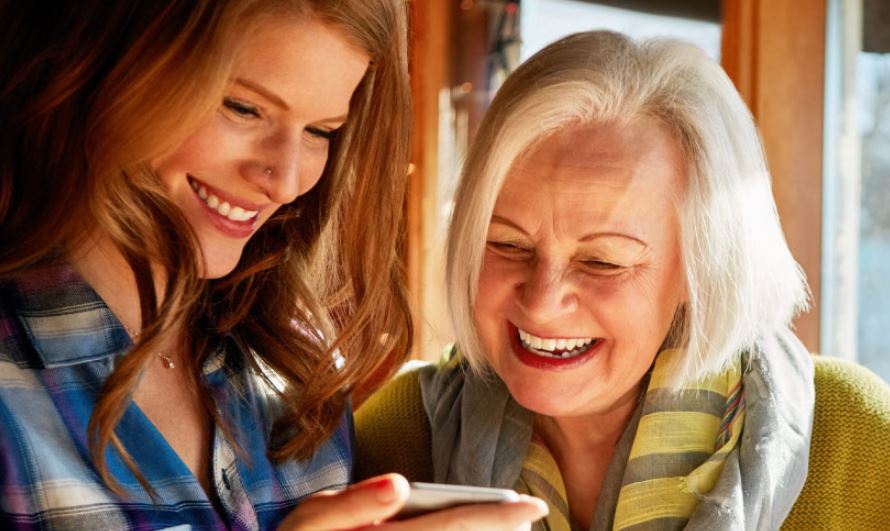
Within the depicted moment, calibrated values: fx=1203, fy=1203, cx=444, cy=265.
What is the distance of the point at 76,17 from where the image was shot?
1612 millimetres

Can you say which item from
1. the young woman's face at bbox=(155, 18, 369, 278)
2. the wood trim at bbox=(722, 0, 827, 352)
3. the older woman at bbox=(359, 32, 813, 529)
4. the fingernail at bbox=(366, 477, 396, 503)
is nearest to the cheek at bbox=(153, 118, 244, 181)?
the young woman's face at bbox=(155, 18, 369, 278)

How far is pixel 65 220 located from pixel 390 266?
565 mm

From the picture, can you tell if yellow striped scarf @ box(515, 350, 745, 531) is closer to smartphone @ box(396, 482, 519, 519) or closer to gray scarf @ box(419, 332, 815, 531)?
gray scarf @ box(419, 332, 815, 531)

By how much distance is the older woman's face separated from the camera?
1761mm

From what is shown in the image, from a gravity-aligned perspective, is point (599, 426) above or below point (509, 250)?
below

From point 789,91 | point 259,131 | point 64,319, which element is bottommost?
point 64,319

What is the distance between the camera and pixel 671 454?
73.0 inches

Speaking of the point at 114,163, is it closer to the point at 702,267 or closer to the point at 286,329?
the point at 286,329

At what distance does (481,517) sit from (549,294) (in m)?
0.54

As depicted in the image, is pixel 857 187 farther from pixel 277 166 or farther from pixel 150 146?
pixel 150 146

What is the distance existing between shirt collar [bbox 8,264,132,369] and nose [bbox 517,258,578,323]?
58 centimetres

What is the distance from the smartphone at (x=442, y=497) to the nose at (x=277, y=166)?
0.49 meters

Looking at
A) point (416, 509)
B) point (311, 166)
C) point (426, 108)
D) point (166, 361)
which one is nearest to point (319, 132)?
point (311, 166)

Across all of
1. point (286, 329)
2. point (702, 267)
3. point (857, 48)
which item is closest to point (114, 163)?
point (286, 329)
